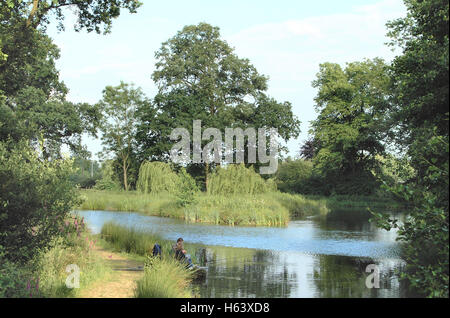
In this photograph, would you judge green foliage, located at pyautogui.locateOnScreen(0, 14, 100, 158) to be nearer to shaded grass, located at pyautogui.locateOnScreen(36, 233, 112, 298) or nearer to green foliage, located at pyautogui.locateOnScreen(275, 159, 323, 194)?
green foliage, located at pyautogui.locateOnScreen(275, 159, 323, 194)

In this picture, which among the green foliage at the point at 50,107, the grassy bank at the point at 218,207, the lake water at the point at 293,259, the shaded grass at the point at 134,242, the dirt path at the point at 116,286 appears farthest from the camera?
the green foliage at the point at 50,107

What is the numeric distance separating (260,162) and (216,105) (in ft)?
24.8

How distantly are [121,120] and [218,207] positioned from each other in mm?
34917

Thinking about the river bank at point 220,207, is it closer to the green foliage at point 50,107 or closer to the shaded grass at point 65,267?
the green foliage at point 50,107

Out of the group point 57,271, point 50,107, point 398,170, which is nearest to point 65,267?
point 57,271

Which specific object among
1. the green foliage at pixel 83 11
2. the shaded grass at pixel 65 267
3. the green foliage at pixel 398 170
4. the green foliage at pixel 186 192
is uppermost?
the green foliage at pixel 83 11

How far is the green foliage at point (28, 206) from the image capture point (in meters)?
11.5

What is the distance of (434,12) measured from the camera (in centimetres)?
1199

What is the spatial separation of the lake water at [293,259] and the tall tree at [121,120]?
31.9 metres

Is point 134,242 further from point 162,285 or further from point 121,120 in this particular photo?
point 121,120

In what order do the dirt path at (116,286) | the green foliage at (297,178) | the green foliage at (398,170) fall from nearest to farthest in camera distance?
1. the dirt path at (116,286)
2. the green foliage at (398,170)
3. the green foliage at (297,178)

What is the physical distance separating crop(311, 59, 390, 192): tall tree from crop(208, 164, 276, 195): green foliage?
19688mm

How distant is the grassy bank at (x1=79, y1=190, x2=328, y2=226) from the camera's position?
101 feet

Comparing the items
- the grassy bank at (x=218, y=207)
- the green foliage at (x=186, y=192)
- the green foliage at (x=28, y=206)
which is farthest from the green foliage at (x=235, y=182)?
the green foliage at (x=28, y=206)
